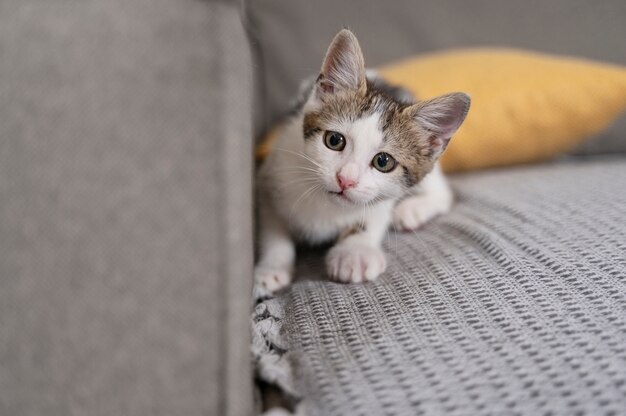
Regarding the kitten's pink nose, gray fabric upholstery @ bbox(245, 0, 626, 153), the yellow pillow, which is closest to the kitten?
the kitten's pink nose

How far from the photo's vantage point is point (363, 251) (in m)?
0.90

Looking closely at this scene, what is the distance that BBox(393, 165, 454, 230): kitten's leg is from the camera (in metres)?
1.07

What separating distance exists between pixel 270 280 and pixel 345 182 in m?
0.23

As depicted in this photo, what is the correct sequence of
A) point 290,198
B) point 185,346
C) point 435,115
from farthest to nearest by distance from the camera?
point 290,198
point 435,115
point 185,346

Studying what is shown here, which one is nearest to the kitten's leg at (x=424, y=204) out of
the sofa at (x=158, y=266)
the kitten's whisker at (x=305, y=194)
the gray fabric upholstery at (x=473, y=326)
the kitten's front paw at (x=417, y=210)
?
the kitten's front paw at (x=417, y=210)

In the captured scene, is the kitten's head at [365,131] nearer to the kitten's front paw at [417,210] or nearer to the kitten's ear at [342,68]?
the kitten's ear at [342,68]

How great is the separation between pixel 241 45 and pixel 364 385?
1.45 feet

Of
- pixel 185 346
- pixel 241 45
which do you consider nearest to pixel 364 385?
pixel 185 346

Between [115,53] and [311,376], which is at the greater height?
[115,53]

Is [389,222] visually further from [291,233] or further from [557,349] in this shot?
[557,349]

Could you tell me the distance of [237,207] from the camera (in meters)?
0.54

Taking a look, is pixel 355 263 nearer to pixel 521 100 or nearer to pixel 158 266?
pixel 158 266

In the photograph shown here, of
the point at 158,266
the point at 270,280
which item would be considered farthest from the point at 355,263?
the point at 158,266

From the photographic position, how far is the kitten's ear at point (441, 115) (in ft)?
2.81
